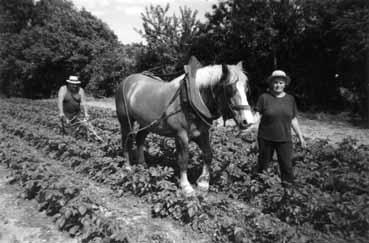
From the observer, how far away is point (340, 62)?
12094 millimetres

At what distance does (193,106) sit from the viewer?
3.50 metres

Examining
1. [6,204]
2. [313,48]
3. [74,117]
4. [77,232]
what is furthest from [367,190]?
[313,48]

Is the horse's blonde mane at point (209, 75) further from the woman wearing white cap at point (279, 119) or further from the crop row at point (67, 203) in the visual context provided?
the crop row at point (67, 203)

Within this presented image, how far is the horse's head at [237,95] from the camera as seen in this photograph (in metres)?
3.10

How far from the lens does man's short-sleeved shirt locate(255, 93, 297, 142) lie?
353 centimetres

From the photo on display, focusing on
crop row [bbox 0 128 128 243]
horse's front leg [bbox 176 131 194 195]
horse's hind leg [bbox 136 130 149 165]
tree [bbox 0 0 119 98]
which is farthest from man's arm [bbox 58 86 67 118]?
tree [bbox 0 0 119 98]

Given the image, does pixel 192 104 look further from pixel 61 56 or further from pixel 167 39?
pixel 61 56

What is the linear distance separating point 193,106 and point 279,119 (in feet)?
3.69

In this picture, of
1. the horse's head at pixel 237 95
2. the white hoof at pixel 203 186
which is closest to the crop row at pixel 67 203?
the white hoof at pixel 203 186

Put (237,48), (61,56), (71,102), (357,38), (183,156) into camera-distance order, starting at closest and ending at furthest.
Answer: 1. (183,156)
2. (71,102)
3. (357,38)
4. (237,48)
5. (61,56)

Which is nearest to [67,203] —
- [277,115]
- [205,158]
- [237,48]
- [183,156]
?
[183,156]

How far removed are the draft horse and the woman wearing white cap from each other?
0.52 metres

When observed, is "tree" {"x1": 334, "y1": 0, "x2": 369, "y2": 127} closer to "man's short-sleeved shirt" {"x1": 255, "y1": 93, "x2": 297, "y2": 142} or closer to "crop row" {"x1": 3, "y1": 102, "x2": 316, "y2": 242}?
"man's short-sleeved shirt" {"x1": 255, "y1": 93, "x2": 297, "y2": 142}

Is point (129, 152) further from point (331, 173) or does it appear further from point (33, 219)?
point (331, 173)
